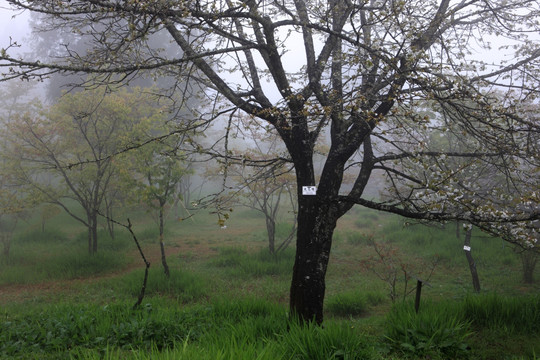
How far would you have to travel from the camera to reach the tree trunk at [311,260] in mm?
4379

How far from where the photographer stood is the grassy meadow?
11.3 feet

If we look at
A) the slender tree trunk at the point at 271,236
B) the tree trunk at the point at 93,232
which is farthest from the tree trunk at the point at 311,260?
the tree trunk at the point at 93,232

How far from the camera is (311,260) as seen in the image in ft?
14.5

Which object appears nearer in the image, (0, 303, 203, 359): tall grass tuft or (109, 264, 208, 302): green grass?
(0, 303, 203, 359): tall grass tuft

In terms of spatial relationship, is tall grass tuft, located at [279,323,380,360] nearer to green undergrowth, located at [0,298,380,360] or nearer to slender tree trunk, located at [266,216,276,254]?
green undergrowth, located at [0,298,380,360]

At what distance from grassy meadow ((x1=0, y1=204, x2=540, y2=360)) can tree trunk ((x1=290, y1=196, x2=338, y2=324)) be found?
0.93ft

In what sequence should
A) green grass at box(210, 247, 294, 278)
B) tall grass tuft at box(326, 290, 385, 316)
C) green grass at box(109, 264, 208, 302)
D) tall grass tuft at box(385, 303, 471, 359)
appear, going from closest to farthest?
tall grass tuft at box(385, 303, 471, 359) → tall grass tuft at box(326, 290, 385, 316) → green grass at box(109, 264, 208, 302) → green grass at box(210, 247, 294, 278)

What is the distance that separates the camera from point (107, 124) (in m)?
12.2

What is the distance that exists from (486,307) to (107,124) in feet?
39.2

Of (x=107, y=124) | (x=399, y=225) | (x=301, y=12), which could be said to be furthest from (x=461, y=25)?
(x=107, y=124)

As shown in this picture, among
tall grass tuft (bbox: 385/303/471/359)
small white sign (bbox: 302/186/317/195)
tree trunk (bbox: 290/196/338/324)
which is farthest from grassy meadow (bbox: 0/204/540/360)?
small white sign (bbox: 302/186/317/195)

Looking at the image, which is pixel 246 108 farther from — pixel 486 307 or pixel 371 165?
pixel 486 307

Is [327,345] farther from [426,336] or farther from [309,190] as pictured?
[309,190]

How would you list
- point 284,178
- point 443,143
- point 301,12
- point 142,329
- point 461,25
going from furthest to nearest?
1. point 443,143
2. point 284,178
3. point 461,25
4. point 301,12
5. point 142,329
